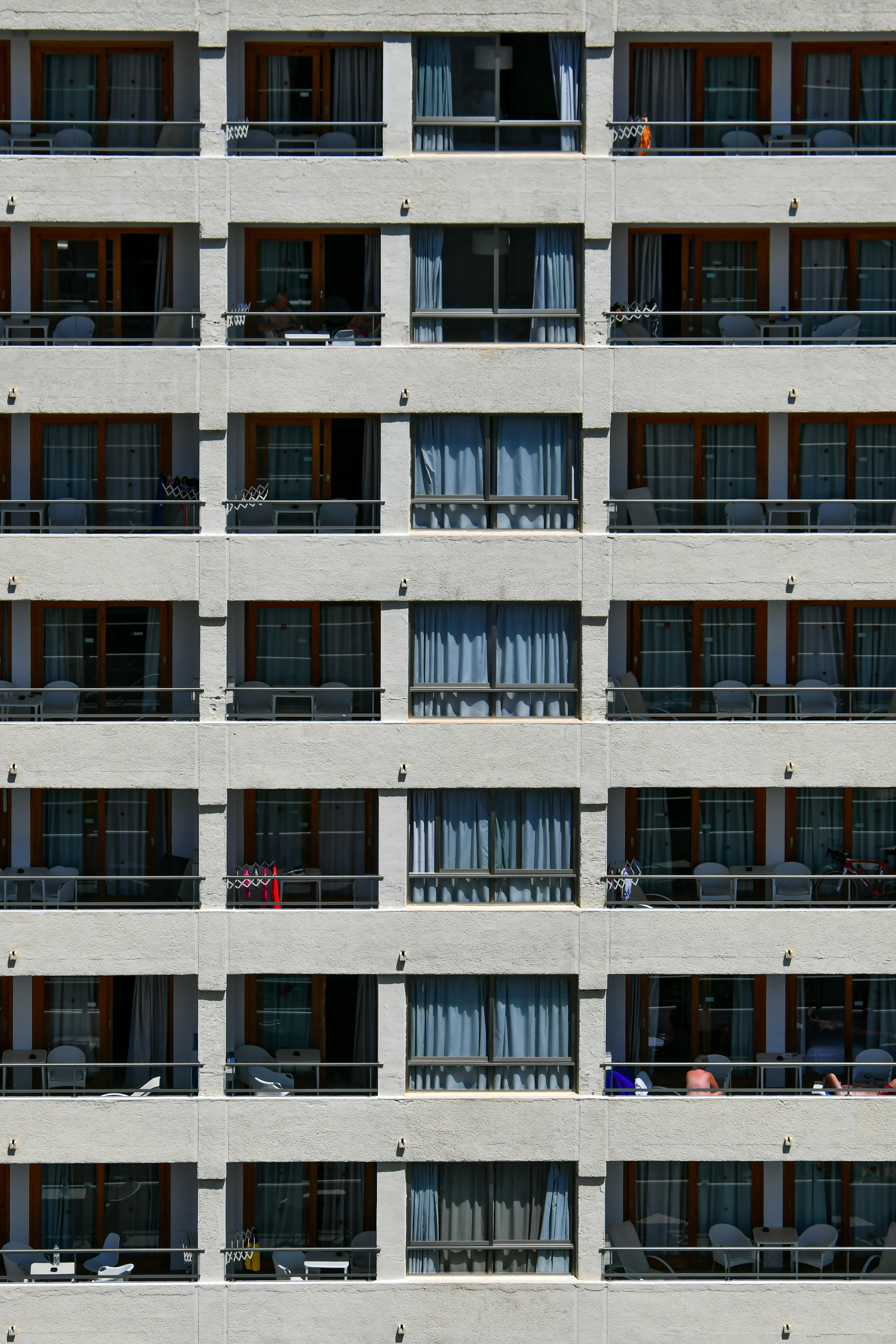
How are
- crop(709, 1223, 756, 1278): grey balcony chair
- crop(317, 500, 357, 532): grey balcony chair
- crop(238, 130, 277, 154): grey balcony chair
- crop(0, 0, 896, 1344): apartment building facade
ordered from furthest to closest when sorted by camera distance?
crop(317, 500, 357, 532): grey balcony chair → crop(238, 130, 277, 154): grey balcony chair → crop(709, 1223, 756, 1278): grey balcony chair → crop(0, 0, 896, 1344): apartment building facade

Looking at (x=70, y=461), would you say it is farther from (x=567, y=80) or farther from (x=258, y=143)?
(x=567, y=80)

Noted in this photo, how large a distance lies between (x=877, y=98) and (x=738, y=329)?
4.73 meters

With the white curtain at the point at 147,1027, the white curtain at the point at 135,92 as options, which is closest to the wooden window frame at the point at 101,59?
the white curtain at the point at 135,92

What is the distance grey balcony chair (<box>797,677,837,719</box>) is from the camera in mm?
24062

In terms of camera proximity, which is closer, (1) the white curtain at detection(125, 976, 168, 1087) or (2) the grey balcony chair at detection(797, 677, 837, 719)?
(1) the white curtain at detection(125, 976, 168, 1087)

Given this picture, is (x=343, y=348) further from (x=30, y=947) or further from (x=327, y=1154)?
(x=327, y=1154)

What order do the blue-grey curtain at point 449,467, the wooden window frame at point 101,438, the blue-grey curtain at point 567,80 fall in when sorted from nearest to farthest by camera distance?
the blue-grey curtain at point 567,80, the blue-grey curtain at point 449,467, the wooden window frame at point 101,438

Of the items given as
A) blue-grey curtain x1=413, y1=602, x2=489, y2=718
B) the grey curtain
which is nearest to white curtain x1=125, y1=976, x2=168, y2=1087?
blue-grey curtain x1=413, y1=602, x2=489, y2=718

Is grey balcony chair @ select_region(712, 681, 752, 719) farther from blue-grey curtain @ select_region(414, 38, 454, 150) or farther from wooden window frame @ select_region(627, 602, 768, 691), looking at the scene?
blue-grey curtain @ select_region(414, 38, 454, 150)

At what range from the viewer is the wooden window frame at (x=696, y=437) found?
24.3 m

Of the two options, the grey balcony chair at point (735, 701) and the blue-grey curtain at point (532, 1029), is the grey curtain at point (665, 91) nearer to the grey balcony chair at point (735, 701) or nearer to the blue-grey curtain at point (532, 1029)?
the grey balcony chair at point (735, 701)

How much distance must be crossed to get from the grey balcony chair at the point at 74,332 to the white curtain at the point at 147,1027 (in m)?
10.7

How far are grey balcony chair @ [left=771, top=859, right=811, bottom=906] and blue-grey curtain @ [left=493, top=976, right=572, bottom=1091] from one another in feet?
12.7

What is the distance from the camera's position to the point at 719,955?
23.1 metres
